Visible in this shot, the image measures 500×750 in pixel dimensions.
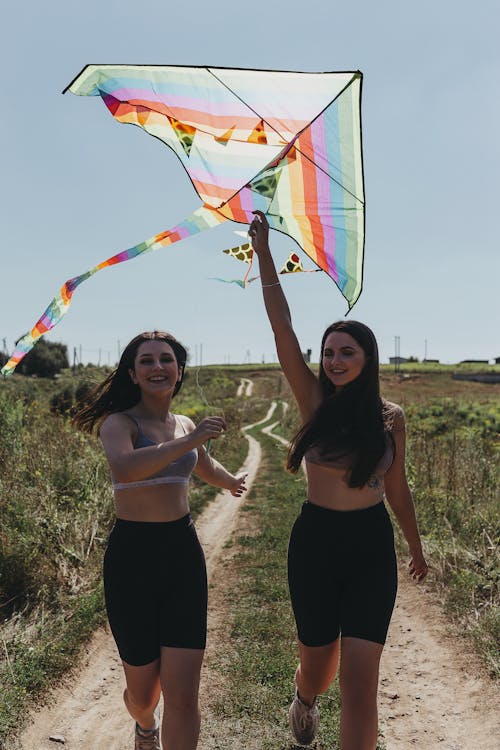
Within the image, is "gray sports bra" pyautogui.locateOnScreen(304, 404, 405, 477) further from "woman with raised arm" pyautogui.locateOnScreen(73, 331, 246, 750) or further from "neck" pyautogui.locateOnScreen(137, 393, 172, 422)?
"neck" pyautogui.locateOnScreen(137, 393, 172, 422)

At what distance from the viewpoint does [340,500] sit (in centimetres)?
272

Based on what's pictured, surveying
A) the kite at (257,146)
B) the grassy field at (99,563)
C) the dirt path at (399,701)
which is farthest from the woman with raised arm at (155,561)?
the dirt path at (399,701)

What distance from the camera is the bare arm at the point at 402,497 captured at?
9.39 ft

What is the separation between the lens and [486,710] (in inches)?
137

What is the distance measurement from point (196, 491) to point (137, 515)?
7.31 m

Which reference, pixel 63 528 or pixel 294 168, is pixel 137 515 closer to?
pixel 294 168

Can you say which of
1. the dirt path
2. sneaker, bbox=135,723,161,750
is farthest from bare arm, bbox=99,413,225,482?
the dirt path

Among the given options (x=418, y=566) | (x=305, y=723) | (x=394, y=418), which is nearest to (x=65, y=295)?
(x=394, y=418)

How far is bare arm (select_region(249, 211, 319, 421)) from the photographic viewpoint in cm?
290

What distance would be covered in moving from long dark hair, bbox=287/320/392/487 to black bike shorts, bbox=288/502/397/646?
308mm

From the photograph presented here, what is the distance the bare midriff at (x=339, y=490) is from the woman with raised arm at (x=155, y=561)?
0.60m

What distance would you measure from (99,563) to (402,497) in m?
3.51

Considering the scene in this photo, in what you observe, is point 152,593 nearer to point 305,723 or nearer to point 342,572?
point 342,572

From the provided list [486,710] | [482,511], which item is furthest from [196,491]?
[486,710]
